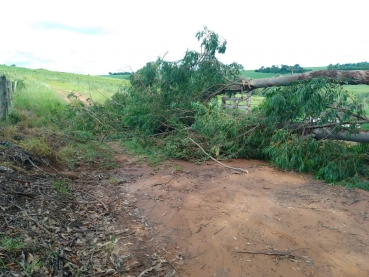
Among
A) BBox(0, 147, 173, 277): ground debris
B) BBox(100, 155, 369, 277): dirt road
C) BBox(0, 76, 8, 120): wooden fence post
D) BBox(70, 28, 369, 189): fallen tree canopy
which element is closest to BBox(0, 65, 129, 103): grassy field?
BBox(70, 28, 369, 189): fallen tree canopy

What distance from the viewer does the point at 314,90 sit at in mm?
6320

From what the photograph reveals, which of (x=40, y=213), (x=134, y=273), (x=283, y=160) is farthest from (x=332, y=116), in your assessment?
(x=40, y=213)

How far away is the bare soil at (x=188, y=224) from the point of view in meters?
3.39

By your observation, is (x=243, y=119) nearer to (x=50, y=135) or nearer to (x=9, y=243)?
(x=50, y=135)

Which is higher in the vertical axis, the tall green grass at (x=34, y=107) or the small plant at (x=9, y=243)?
the tall green grass at (x=34, y=107)

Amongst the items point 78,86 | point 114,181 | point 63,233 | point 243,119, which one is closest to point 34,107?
point 114,181

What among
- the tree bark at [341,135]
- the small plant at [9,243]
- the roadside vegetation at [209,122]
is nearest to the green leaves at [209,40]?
the roadside vegetation at [209,122]

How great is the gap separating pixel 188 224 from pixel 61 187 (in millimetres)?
2198

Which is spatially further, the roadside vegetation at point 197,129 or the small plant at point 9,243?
the roadside vegetation at point 197,129

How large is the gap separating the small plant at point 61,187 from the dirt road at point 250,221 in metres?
0.77

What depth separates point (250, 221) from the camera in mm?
4355

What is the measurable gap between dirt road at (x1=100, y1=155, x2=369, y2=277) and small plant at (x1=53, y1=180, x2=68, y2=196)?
774 mm

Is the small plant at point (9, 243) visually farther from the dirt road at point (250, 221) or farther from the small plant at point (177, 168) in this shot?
the small plant at point (177, 168)

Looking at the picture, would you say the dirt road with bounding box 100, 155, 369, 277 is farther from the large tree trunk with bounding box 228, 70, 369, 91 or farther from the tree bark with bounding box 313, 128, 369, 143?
the large tree trunk with bounding box 228, 70, 369, 91
